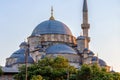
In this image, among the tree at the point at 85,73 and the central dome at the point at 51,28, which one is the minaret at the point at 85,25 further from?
the tree at the point at 85,73

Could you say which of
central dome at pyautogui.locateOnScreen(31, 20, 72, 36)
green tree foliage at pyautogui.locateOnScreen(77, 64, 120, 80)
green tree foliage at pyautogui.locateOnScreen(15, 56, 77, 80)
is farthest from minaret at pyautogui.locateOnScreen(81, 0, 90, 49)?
green tree foliage at pyautogui.locateOnScreen(77, 64, 120, 80)

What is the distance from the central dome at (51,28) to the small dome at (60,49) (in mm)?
3776

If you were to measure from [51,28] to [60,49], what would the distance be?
612 centimetres

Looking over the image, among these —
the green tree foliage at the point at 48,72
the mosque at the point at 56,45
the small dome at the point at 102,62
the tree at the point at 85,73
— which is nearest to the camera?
the tree at the point at 85,73

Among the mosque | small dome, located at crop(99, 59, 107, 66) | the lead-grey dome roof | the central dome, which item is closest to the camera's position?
the lead-grey dome roof

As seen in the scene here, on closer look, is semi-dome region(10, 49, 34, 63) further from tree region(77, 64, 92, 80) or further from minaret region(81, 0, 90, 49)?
tree region(77, 64, 92, 80)

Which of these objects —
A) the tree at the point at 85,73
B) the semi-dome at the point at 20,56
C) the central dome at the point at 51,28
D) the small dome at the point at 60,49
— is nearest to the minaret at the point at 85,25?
the central dome at the point at 51,28

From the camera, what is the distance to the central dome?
65975 millimetres

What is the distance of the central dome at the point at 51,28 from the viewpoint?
65975 millimetres

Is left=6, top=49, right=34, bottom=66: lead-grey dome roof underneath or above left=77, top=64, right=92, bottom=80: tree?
above

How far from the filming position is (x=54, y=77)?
4422 centimetres

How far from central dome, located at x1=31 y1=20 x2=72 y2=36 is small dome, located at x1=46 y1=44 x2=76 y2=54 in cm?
378

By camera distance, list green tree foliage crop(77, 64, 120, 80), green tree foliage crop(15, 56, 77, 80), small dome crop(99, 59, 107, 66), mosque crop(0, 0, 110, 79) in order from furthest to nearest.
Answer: small dome crop(99, 59, 107, 66), mosque crop(0, 0, 110, 79), green tree foliage crop(15, 56, 77, 80), green tree foliage crop(77, 64, 120, 80)

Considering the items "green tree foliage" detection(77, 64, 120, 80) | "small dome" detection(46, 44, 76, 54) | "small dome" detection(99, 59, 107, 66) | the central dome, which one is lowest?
"green tree foliage" detection(77, 64, 120, 80)
